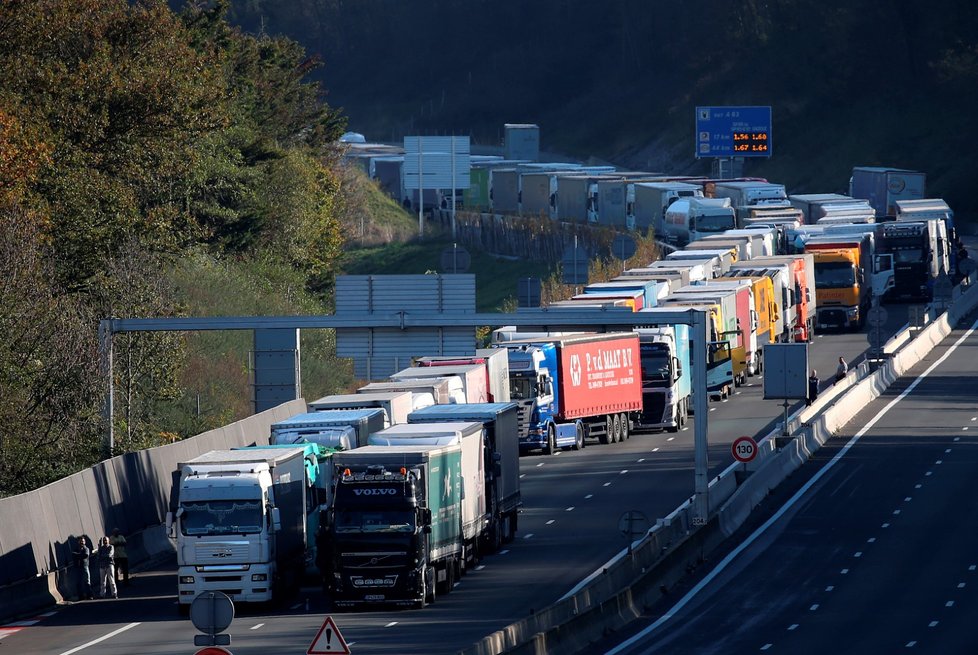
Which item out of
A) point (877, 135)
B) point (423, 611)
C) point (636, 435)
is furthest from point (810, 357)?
point (877, 135)

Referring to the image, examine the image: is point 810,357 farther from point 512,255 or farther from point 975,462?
point 512,255

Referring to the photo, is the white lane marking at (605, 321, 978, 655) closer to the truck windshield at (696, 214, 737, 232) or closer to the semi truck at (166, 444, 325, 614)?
the semi truck at (166, 444, 325, 614)

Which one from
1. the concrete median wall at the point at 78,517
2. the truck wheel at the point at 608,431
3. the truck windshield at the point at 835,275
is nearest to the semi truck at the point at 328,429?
the concrete median wall at the point at 78,517

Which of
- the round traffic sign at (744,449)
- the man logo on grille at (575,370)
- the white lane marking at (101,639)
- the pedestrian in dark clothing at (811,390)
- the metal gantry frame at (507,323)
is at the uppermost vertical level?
the metal gantry frame at (507,323)

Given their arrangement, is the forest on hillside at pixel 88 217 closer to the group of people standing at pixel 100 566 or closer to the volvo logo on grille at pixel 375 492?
the group of people standing at pixel 100 566

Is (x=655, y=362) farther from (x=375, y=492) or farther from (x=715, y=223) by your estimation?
(x=715, y=223)

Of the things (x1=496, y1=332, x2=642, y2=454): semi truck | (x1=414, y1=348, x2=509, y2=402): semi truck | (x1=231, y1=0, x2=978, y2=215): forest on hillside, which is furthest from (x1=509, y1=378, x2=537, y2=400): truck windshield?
(x1=231, y1=0, x2=978, y2=215): forest on hillside

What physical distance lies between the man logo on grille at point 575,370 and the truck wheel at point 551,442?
1531 mm

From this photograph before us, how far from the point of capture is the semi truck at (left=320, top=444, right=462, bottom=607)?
32.7 meters

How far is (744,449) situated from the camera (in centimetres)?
4256

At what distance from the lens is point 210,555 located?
107 ft

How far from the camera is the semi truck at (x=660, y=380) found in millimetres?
57344

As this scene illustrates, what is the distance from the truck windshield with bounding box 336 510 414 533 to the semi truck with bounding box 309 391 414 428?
24.2ft

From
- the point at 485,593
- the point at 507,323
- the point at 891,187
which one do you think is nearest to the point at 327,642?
the point at 485,593
